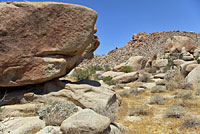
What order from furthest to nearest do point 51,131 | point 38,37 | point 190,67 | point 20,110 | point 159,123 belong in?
point 190,67, point 38,37, point 20,110, point 159,123, point 51,131

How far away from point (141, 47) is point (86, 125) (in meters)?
31.2

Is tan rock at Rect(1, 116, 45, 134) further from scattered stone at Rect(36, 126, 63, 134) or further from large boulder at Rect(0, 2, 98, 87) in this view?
large boulder at Rect(0, 2, 98, 87)

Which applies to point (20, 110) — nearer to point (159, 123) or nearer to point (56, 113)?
point (56, 113)

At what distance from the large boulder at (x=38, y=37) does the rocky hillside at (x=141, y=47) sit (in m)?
21.6

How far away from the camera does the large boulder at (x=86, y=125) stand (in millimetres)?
3500

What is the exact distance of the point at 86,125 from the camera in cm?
354

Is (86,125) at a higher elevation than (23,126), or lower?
higher

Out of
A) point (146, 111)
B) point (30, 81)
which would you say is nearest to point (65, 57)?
point (30, 81)

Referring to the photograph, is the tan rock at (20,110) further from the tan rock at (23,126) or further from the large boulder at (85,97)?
the tan rock at (23,126)

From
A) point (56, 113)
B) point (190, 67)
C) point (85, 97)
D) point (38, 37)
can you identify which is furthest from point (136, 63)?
point (56, 113)

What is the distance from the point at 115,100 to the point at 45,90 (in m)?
2.52

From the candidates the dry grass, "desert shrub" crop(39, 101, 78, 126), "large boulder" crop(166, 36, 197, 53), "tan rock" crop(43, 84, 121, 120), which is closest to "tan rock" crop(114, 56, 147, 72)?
"large boulder" crop(166, 36, 197, 53)

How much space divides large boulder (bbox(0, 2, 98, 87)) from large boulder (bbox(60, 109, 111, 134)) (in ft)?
8.25

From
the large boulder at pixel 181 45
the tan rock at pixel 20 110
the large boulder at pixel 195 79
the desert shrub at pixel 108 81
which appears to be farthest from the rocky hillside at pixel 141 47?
the tan rock at pixel 20 110
